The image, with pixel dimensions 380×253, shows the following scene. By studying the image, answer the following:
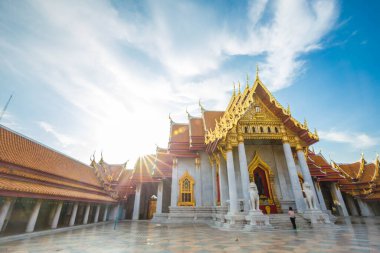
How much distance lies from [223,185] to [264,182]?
2868 mm

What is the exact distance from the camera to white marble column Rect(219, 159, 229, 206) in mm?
11266

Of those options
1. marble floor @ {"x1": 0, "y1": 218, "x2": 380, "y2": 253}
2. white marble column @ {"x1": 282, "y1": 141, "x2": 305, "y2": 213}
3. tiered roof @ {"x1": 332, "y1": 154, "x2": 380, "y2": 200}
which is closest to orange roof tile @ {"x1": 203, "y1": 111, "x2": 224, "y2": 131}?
white marble column @ {"x1": 282, "y1": 141, "x2": 305, "y2": 213}

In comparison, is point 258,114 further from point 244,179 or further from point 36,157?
point 36,157

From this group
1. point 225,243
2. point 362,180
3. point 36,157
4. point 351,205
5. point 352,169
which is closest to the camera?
point 225,243

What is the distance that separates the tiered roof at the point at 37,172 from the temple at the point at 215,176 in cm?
5

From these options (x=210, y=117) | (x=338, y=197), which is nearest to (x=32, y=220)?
(x=210, y=117)

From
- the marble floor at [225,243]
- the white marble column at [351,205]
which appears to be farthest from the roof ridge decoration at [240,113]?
the white marble column at [351,205]

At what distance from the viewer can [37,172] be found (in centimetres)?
1058

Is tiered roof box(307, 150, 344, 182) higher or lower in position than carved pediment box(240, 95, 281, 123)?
lower

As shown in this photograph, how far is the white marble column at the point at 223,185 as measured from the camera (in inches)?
444

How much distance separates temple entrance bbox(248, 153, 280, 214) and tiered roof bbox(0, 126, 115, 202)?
11959mm

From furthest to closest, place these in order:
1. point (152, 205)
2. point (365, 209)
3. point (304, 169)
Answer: point (152, 205), point (365, 209), point (304, 169)

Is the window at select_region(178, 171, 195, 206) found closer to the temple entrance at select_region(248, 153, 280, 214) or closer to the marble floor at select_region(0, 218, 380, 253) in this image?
the temple entrance at select_region(248, 153, 280, 214)

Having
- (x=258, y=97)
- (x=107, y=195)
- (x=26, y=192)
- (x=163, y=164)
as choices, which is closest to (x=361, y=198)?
(x=258, y=97)
